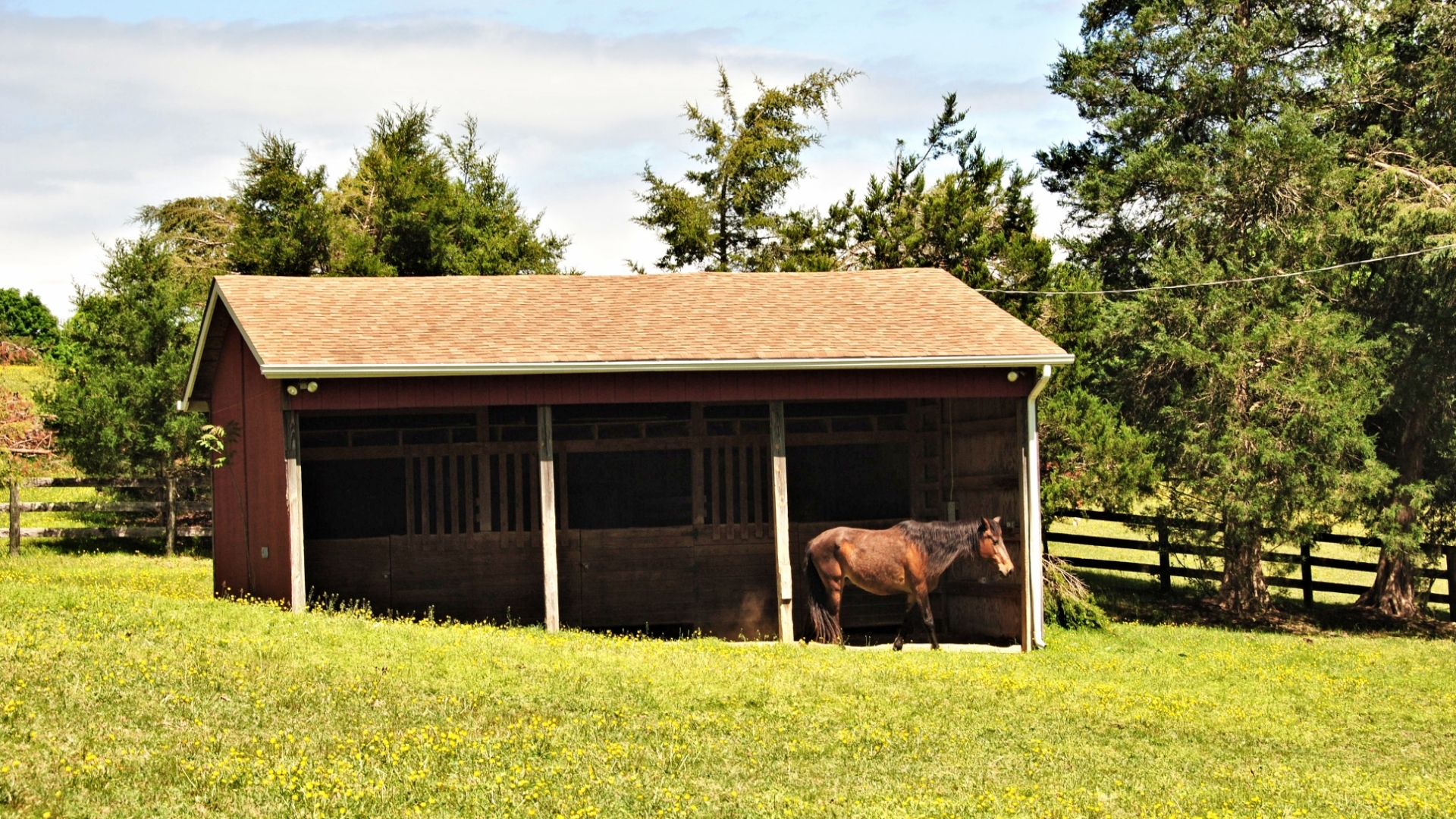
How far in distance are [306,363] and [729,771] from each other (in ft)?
24.0

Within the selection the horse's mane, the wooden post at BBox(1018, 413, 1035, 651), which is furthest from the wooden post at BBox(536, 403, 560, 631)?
the wooden post at BBox(1018, 413, 1035, 651)

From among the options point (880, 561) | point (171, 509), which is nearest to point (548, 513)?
point (880, 561)

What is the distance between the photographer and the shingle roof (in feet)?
49.9

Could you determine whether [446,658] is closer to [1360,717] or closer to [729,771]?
[729,771]

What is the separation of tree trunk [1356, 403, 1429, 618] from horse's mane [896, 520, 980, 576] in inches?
342

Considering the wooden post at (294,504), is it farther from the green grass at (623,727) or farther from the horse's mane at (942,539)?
the horse's mane at (942,539)

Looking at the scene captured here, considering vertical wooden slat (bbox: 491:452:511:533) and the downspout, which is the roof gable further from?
vertical wooden slat (bbox: 491:452:511:533)

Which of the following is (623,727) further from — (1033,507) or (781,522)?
(1033,507)

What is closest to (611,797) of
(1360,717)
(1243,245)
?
(1360,717)

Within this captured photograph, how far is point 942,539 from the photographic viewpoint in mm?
16484

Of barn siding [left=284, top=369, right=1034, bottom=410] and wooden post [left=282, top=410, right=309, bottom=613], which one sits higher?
barn siding [left=284, top=369, right=1034, bottom=410]

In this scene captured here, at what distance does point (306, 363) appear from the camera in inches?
571

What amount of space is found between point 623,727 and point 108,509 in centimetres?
1726

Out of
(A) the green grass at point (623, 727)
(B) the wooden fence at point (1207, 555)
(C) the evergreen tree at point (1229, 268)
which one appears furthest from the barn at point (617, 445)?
(B) the wooden fence at point (1207, 555)
